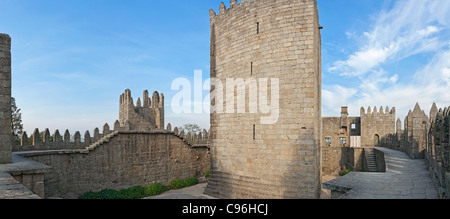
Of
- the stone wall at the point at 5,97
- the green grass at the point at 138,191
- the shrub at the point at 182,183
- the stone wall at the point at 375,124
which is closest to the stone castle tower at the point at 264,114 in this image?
the green grass at the point at 138,191

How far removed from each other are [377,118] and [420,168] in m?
16.4

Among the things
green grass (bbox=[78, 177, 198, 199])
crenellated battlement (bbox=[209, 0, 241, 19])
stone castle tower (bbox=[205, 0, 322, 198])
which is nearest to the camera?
stone castle tower (bbox=[205, 0, 322, 198])

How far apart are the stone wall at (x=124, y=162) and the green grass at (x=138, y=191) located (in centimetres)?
41

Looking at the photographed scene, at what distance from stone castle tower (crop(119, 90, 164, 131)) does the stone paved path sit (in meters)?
17.3

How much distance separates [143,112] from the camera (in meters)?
24.7

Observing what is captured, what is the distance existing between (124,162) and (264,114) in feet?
27.7

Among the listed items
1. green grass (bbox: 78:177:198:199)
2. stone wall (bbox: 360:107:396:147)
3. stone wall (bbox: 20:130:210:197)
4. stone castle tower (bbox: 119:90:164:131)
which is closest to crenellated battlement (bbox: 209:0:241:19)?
stone wall (bbox: 20:130:210:197)

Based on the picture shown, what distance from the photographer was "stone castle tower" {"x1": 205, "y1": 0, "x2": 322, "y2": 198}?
834 centimetres

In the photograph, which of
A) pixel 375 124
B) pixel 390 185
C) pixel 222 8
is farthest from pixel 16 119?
pixel 375 124

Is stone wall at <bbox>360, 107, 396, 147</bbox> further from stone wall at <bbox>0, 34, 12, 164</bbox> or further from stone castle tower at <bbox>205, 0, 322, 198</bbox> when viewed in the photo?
stone wall at <bbox>0, 34, 12, 164</bbox>

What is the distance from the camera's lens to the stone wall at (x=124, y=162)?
1110 cm

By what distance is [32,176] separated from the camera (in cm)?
581
